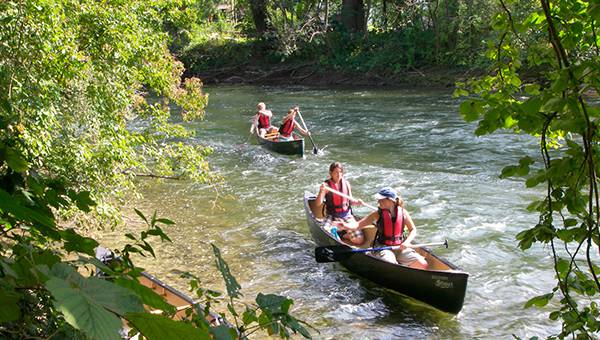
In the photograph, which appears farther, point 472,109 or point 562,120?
point 472,109

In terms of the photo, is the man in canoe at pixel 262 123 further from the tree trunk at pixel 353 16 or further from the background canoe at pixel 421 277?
the tree trunk at pixel 353 16

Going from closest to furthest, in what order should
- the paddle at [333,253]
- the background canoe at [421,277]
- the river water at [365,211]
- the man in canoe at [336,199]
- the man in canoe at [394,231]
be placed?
the background canoe at [421,277]
the river water at [365,211]
the man in canoe at [394,231]
the paddle at [333,253]
the man in canoe at [336,199]

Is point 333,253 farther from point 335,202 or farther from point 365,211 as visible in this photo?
point 365,211

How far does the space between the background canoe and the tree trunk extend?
26.9 meters

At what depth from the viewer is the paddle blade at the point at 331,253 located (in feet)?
25.6

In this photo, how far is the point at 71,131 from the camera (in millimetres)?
6703

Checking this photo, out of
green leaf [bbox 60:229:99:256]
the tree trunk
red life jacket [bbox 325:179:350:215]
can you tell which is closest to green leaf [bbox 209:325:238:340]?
green leaf [bbox 60:229:99:256]

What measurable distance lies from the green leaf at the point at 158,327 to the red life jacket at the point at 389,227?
6.76 meters

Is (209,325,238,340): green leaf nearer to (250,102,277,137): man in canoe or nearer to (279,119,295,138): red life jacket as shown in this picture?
(279,119,295,138): red life jacket

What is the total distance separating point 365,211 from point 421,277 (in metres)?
4.40

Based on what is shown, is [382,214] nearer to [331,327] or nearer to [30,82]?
[331,327]

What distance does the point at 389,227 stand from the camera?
25.1ft

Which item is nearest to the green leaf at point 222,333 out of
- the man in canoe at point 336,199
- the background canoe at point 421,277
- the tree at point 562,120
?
the tree at point 562,120

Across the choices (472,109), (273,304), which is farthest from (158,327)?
(472,109)
